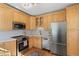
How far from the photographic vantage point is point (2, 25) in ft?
2.97

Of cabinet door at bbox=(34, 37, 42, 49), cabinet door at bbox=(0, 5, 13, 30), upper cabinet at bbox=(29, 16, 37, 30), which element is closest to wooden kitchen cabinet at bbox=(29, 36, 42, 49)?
cabinet door at bbox=(34, 37, 42, 49)

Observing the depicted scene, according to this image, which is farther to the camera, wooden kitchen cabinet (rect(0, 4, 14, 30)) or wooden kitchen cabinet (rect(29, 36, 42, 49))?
wooden kitchen cabinet (rect(29, 36, 42, 49))

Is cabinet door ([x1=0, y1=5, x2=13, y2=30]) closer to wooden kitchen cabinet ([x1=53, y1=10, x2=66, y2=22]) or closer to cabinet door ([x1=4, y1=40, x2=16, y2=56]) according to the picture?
cabinet door ([x1=4, y1=40, x2=16, y2=56])

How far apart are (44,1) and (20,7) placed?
0.25 metres

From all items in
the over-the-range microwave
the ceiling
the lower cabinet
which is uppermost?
the ceiling

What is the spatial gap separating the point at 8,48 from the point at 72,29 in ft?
2.20

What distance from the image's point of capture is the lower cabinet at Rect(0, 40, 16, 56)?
3.01ft

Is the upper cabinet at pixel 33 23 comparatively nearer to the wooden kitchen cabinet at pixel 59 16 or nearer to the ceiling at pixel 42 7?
the ceiling at pixel 42 7

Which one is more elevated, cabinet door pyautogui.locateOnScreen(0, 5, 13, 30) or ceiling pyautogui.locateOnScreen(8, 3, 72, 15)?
ceiling pyautogui.locateOnScreen(8, 3, 72, 15)

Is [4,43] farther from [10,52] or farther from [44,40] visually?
[44,40]

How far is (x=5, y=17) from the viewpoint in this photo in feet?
3.00

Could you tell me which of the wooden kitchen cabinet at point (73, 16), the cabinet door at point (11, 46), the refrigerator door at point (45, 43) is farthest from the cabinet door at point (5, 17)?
the wooden kitchen cabinet at point (73, 16)

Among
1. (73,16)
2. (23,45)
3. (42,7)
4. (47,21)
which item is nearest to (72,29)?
(73,16)

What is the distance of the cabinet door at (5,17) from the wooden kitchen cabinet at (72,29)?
0.57m
